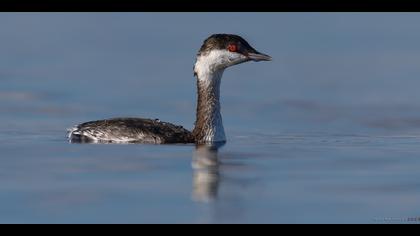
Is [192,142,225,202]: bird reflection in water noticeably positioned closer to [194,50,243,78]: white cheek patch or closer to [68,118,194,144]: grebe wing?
[68,118,194,144]: grebe wing

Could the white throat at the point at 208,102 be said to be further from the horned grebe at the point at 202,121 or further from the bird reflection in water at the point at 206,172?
the bird reflection in water at the point at 206,172

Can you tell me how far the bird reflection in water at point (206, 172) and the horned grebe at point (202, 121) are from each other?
31 centimetres

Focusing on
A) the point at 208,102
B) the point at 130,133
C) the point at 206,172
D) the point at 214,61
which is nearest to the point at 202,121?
the point at 208,102

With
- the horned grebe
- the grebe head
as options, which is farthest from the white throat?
the grebe head

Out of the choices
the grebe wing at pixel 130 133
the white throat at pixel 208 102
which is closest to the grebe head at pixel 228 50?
the white throat at pixel 208 102

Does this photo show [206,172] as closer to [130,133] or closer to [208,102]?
[130,133]

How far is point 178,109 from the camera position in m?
22.7

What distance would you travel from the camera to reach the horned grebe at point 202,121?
735 inches

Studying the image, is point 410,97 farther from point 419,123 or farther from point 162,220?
point 162,220

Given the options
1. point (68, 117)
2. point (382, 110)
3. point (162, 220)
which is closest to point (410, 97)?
point (382, 110)

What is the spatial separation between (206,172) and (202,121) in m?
3.33

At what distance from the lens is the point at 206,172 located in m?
15.8

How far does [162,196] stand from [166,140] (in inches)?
177

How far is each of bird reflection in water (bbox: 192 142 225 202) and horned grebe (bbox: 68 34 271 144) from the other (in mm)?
309
